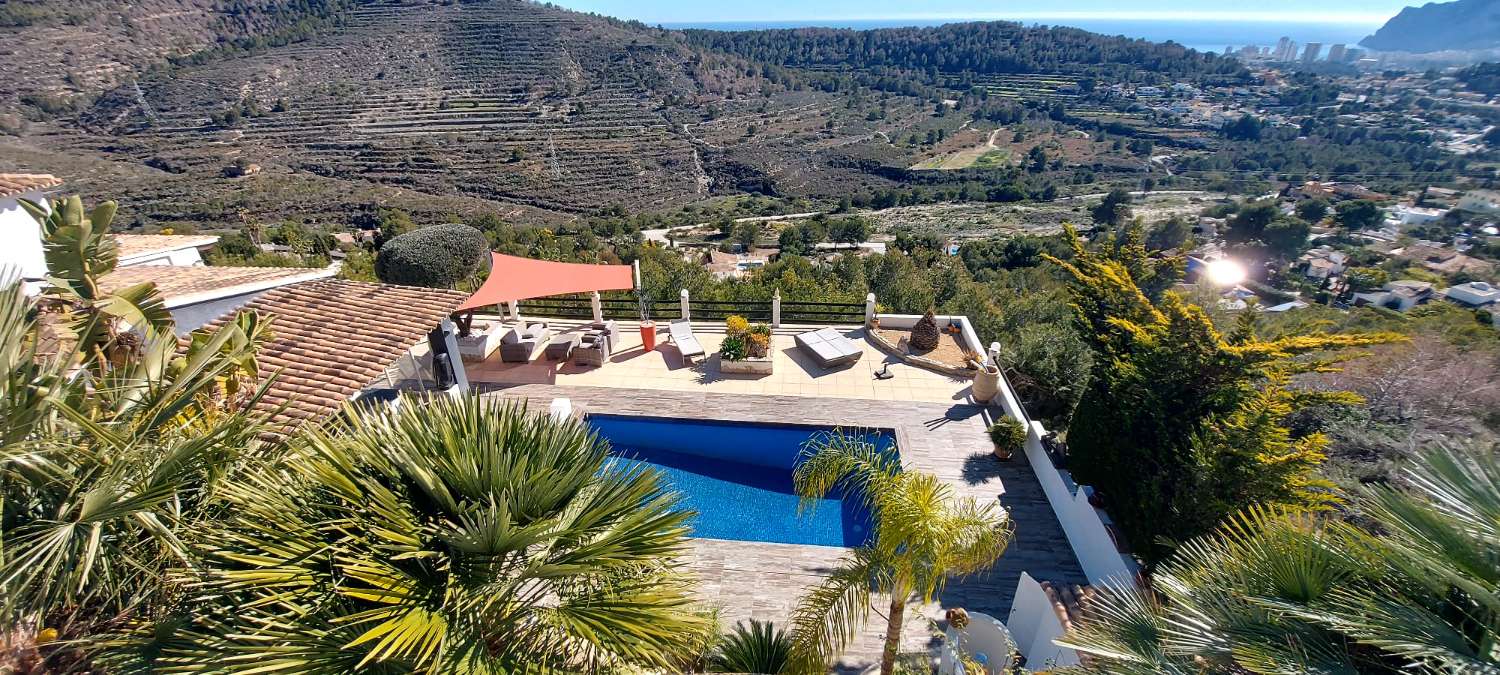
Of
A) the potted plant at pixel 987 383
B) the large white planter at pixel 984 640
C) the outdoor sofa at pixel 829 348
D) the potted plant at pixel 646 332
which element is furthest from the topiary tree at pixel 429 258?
the large white planter at pixel 984 640

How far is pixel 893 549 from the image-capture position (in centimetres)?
494

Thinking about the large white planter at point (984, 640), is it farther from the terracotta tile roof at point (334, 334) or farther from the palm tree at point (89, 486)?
the terracotta tile roof at point (334, 334)

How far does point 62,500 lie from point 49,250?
325cm

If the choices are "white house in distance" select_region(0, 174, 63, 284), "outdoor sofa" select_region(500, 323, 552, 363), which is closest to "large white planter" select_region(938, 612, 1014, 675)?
"outdoor sofa" select_region(500, 323, 552, 363)

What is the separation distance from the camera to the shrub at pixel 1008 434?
9320 millimetres

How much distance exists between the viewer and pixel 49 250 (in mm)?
4809

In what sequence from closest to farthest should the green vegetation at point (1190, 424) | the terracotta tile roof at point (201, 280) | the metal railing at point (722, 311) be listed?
1. the green vegetation at point (1190, 424)
2. the terracotta tile roof at point (201, 280)
3. the metal railing at point (722, 311)

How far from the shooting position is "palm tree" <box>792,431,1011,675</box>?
4801 millimetres

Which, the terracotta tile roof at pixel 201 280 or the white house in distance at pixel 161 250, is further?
the white house in distance at pixel 161 250

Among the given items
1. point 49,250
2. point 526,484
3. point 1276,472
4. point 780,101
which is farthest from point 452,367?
point 780,101

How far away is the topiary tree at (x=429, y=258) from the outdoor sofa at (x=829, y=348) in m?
9.39

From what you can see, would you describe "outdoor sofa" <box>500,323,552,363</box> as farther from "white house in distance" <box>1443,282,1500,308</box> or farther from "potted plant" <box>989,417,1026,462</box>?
"white house in distance" <box>1443,282,1500,308</box>

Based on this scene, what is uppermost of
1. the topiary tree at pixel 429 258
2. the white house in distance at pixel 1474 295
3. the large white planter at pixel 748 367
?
the topiary tree at pixel 429 258

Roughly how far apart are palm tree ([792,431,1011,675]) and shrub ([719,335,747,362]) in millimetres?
6516
